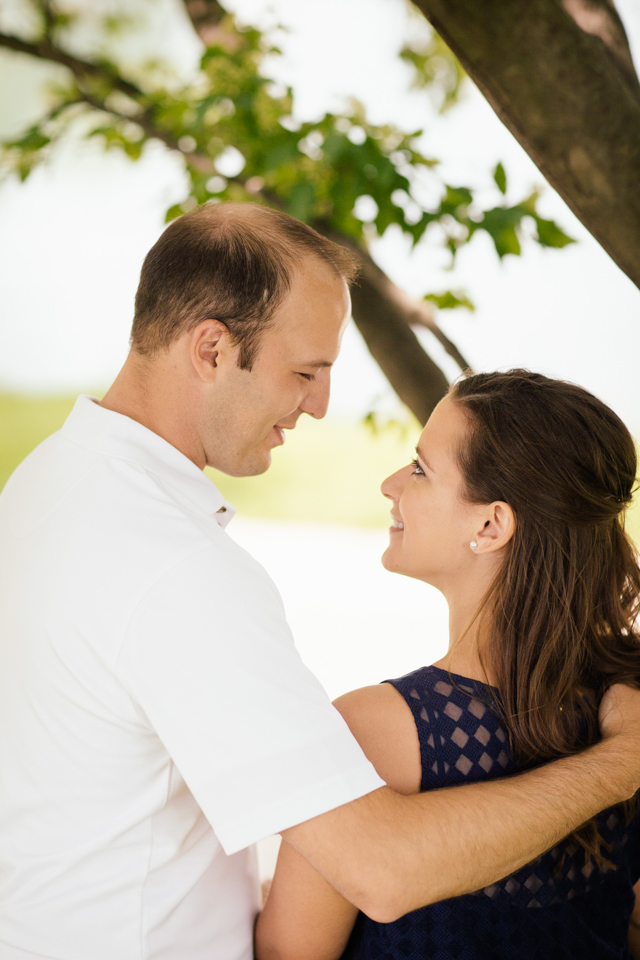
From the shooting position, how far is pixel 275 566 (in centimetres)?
581

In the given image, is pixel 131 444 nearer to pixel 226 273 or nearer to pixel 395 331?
pixel 226 273

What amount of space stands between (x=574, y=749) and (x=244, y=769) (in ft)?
1.95

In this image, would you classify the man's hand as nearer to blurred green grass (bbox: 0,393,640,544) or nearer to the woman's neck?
the woman's neck

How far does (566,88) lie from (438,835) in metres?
1.09

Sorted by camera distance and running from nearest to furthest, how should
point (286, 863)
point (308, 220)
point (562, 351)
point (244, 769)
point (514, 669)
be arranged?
1. point (244, 769)
2. point (286, 863)
3. point (514, 669)
4. point (308, 220)
5. point (562, 351)

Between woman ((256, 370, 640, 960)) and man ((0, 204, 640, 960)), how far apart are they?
0.11m

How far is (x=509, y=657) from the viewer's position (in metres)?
1.25

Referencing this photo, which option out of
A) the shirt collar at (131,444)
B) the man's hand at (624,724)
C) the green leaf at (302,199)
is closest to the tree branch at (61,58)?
the green leaf at (302,199)

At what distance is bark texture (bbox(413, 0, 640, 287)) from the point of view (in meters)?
1.16

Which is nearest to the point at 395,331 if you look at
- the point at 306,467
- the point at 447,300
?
the point at 447,300

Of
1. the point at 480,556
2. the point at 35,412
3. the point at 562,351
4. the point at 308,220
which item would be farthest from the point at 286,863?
the point at 35,412

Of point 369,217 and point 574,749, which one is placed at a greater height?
point 369,217

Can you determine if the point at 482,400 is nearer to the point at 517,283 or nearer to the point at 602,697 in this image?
the point at 602,697

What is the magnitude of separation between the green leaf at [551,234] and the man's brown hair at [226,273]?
0.51m
